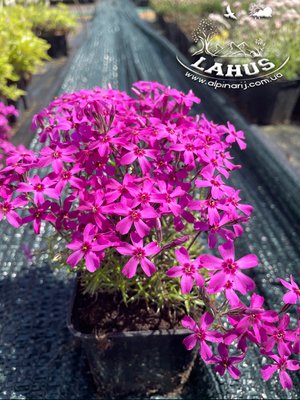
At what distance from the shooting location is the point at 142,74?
176 inches

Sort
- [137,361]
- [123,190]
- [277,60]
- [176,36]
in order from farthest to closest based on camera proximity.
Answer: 1. [176,36]
2. [277,60]
3. [137,361]
4. [123,190]

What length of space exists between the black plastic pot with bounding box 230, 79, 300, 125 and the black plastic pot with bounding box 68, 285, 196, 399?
112 inches

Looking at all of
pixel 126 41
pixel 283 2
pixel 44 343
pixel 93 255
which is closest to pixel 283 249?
pixel 44 343

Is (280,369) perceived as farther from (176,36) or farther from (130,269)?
(176,36)

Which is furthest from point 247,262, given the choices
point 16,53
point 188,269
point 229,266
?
point 16,53

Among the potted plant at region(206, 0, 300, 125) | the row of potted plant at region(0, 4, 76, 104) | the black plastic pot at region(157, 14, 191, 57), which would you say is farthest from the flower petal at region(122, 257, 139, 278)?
the black plastic pot at region(157, 14, 191, 57)

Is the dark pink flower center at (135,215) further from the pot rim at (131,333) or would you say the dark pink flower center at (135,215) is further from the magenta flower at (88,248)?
the pot rim at (131,333)

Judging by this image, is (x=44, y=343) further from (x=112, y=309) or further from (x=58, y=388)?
(x=112, y=309)

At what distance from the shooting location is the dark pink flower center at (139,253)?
983 mm

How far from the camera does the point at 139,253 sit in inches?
38.9

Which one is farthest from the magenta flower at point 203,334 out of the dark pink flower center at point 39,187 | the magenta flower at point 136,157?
the dark pink flower center at point 39,187

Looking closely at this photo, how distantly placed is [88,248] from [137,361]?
2.14 ft

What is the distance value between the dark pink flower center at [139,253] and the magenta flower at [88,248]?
0.08 metres

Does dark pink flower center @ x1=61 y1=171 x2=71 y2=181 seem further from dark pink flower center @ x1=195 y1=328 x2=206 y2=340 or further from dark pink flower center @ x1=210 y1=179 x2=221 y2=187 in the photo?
dark pink flower center @ x1=195 y1=328 x2=206 y2=340
